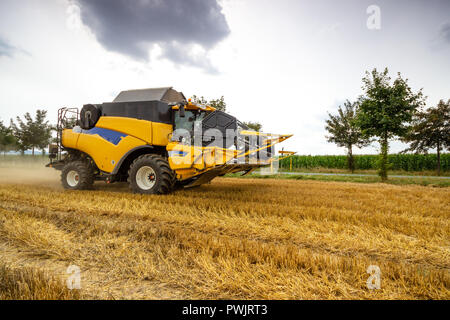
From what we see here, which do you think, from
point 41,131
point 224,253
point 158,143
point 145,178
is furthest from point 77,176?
point 41,131

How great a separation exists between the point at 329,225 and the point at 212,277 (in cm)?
239

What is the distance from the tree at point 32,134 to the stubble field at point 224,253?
34.5 meters

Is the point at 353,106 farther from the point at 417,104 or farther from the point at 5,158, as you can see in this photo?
the point at 5,158

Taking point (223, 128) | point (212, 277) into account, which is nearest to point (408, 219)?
point (212, 277)

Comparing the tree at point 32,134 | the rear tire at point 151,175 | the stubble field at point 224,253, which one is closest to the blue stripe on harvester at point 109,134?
the rear tire at point 151,175

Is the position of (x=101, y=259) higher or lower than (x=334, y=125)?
lower

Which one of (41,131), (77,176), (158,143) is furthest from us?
(41,131)

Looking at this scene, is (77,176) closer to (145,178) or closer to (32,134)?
(145,178)

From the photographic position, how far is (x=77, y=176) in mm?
7695

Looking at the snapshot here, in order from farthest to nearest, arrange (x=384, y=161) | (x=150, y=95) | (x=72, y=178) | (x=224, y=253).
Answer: (x=384, y=161) → (x=72, y=178) → (x=150, y=95) → (x=224, y=253)

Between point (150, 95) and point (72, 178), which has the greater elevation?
point (150, 95)

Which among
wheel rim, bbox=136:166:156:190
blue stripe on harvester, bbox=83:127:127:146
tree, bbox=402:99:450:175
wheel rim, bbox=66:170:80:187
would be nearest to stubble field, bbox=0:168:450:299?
wheel rim, bbox=136:166:156:190

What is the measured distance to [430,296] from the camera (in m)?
1.85

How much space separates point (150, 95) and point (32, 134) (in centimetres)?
3394
